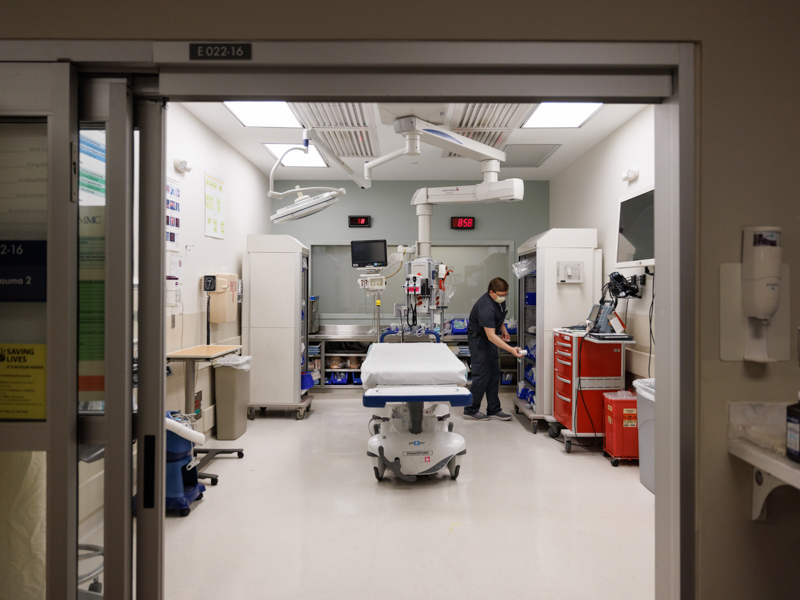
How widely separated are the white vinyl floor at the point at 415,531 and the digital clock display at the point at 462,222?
11.2ft

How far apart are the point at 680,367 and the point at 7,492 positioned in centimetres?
203

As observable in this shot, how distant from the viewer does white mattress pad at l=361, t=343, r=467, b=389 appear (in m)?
3.11

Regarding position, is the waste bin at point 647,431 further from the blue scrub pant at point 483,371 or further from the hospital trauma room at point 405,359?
the blue scrub pant at point 483,371

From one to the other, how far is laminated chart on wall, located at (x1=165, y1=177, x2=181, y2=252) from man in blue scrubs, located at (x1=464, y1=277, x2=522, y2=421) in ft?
9.80

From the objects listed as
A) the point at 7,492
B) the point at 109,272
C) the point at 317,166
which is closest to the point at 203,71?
the point at 109,272

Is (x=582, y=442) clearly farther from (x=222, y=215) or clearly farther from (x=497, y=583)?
(x=222, y=215)

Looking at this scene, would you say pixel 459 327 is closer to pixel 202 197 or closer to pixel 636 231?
pixel 636 231

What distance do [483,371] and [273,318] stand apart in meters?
2.38

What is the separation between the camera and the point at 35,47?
1278 mm

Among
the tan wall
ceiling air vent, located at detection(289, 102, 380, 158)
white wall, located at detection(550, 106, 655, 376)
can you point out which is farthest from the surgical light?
the tan wall

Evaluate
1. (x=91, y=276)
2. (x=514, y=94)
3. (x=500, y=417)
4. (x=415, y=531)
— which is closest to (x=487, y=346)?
(x=500, y=417)

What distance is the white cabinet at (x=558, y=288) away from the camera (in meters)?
4.62

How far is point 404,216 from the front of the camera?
6.64 m

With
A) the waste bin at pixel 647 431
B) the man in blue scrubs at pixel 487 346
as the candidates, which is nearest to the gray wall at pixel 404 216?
the man in blue scrubs at pixel 487 346
